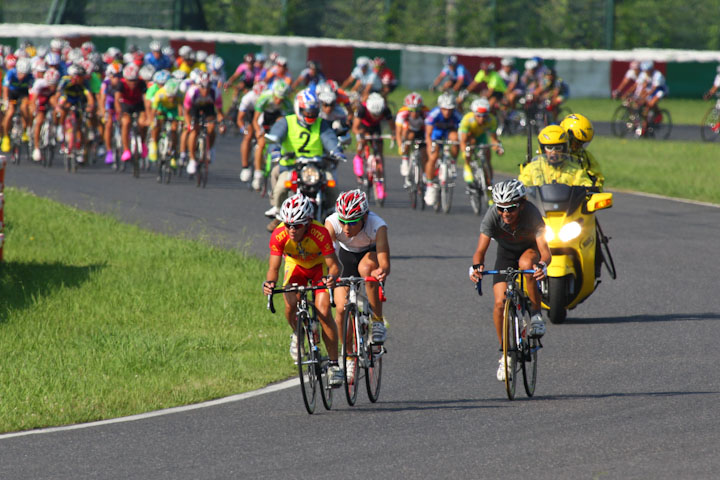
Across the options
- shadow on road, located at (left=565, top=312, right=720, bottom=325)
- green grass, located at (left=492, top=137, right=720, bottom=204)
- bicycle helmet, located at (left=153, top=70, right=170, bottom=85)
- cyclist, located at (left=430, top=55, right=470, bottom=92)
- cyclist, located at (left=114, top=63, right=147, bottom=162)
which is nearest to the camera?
shadow on road, located at (left=565, top=312, right=720, bottom=325)

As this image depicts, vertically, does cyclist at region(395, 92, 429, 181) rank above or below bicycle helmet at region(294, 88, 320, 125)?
below

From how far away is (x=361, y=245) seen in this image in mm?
10195

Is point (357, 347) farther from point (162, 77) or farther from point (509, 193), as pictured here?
point (162, 77)

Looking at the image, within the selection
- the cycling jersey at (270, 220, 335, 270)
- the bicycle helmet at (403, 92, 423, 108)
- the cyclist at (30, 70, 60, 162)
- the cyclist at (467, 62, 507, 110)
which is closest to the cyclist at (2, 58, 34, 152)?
the cyclist at (30, 70, 60, 162)

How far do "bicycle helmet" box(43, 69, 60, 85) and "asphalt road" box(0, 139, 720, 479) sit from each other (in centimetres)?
1120

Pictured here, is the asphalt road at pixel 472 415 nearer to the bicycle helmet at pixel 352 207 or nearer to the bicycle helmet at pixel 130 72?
the bicycle helmet at pixel 352 207

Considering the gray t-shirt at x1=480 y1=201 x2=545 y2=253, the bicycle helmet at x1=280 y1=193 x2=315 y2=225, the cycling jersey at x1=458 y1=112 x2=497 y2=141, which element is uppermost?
the bicycle helmet at x1=280 y1=193 x2=315 y2=225

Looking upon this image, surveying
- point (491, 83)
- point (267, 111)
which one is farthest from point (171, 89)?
point (491, 83)

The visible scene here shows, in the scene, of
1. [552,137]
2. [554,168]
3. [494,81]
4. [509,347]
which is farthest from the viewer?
[494,81]

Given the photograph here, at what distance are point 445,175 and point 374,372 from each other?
11163 millimetres

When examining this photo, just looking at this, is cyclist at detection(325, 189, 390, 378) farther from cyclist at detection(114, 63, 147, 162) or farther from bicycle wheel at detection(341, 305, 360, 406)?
cyclist at detection(114, 63, 147, 162)

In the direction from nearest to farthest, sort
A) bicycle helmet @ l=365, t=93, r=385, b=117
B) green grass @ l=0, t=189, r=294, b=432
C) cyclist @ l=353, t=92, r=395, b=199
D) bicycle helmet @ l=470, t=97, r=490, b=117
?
green grass @ l=0, t=189, r=294, b=432 → bicycle helmet @ l=470, t=97, r=490, b=117 → bicycle helmet @ l=365, t=93, r=385, b=117 → cyclist @ l=353, t=92, r=395, b=199

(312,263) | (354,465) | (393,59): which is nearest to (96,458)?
(354,465)

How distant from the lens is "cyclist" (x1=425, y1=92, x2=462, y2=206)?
20.3m
